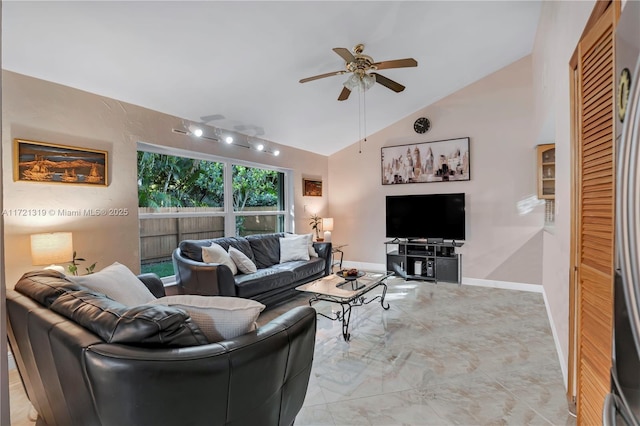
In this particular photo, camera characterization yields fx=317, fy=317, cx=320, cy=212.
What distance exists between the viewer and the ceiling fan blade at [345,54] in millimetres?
2580

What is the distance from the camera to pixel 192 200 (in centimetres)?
425

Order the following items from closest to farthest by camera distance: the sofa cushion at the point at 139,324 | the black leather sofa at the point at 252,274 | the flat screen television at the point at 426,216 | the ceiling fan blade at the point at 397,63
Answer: the sofa cushion at the point at 139,324 < the ceiling fan blade at the point at 397,63 < the black leather sofa at the point at 252,274 < the flat screen television at the point at 426,216

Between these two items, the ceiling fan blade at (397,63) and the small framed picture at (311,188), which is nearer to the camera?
the ceiling fan blade at (397,63)

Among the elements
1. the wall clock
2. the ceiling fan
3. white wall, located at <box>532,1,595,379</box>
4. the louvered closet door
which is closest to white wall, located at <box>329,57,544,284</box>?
the wall clock

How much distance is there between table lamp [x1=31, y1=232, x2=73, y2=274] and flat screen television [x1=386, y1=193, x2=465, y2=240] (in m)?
4.49

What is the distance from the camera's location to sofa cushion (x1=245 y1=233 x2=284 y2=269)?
4359 mm

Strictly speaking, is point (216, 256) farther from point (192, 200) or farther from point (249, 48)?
point (249, 48)

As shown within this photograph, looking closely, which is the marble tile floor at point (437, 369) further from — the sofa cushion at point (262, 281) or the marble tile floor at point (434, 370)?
the sofa cushion at point (262, 281)

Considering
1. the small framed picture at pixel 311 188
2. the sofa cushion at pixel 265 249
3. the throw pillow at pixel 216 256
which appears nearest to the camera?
the throw pillow at pixel 216 256

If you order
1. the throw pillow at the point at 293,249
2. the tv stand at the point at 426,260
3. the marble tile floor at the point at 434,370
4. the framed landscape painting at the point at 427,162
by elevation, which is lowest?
the marble tile floor at the point at 434,370

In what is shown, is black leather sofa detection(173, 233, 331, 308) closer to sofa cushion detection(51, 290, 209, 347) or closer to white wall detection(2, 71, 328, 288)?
white wall detection(2, 71, 328, 288)

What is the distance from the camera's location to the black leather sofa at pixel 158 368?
100 centimetres

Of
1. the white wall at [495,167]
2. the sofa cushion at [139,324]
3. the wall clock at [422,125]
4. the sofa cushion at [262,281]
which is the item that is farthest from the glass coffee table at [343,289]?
the wall clock at [422,125]

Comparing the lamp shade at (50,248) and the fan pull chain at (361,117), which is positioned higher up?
the fan pull chain at (361,117)
